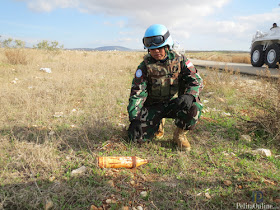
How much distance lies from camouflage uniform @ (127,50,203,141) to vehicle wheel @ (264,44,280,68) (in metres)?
7.22

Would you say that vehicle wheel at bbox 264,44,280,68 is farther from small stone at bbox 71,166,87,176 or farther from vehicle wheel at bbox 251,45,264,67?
small stone at bbox 71,166,87,176

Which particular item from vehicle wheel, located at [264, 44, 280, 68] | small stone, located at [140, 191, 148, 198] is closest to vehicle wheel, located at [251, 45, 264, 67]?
vehicle wheel, located at [264, 44, 280, 68]

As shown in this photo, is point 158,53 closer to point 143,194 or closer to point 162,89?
point 162,89

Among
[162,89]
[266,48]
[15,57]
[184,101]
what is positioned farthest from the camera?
[266,48]

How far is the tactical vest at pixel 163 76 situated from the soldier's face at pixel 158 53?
2.7 inches

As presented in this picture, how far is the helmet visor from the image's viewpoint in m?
2.27

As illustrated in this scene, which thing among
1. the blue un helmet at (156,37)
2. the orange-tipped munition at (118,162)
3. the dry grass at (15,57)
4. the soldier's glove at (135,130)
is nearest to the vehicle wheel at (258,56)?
the blue un helmet at (156,37)

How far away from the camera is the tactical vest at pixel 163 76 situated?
7.95ft

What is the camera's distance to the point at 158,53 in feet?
7.72

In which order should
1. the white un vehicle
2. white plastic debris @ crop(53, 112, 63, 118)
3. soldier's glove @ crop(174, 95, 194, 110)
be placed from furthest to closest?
the white un vehicle, white plastic debris @ crop(53, 112, 63, 118), soldier's glove @ crop(174, 95, 194, 110)

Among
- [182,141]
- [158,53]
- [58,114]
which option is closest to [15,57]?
[58,114]

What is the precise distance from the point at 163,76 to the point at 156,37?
462mm

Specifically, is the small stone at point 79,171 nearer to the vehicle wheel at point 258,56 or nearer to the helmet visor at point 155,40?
the helmet visor at point 155,40

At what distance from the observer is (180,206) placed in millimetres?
1582
